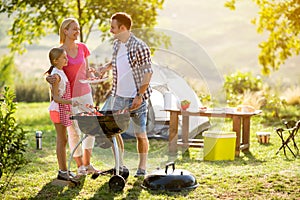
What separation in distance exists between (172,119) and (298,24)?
3.84 m

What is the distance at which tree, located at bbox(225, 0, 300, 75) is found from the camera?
10094mm

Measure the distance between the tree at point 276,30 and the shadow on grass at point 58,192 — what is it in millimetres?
6071

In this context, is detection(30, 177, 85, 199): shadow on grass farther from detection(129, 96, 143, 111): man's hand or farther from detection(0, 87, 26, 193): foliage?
detection(129, 96, 143, 111): man's hand

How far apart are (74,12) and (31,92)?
413 cm

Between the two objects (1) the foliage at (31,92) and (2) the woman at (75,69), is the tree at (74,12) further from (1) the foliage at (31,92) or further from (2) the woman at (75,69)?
(2) the woman at (75,69)

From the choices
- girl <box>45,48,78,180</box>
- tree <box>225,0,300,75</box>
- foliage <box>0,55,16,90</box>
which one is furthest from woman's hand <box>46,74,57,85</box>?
foliage <box>0,55,16,90</box>

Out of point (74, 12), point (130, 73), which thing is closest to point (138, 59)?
point (130, 73)

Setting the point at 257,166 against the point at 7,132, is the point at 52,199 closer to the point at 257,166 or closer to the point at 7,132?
the point at 7,132

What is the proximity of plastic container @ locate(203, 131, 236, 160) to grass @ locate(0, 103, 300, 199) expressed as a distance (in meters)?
0.13

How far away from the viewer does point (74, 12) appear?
1126cm

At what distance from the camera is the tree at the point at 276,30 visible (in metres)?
10.1

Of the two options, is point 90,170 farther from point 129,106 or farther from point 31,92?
point 31,92

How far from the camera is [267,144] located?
7.39 m

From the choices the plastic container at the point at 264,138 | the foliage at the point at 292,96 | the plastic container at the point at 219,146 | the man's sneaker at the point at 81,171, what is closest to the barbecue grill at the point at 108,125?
the man's sneaker at the point at 81,171
